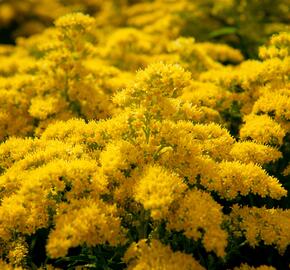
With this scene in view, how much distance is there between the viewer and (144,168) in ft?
12.2

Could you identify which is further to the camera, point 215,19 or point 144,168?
point 215,19

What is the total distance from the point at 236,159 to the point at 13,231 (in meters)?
1.75

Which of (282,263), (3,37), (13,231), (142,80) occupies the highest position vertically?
(142,80)

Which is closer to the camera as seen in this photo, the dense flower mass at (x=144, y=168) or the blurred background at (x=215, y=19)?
the dense flower mass at (x=144, y=168)

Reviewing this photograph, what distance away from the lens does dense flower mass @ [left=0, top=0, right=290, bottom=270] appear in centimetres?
349

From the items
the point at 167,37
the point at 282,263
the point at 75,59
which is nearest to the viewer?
the point at 282,263

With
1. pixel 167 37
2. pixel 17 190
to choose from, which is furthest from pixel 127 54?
pixel 17 190

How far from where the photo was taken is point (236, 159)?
425cm

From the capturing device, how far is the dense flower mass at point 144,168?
11.4ft

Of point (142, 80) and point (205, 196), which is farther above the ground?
point (142, 80)

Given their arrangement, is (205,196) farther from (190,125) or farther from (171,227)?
(190,125)

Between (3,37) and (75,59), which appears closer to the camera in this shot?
(75,59)

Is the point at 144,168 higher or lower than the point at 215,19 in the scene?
higher

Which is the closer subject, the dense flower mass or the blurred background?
the dense flower mass
